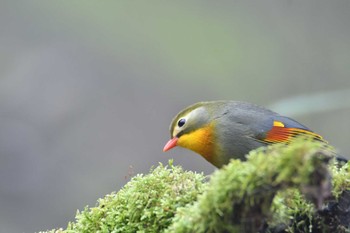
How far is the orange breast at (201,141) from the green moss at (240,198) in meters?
1.21

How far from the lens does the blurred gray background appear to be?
38.1 ft

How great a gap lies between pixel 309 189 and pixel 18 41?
36.7 feet

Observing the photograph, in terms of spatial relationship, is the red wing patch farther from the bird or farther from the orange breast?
the orange breast

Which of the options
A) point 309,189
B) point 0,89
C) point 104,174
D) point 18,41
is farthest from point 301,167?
point 18,41

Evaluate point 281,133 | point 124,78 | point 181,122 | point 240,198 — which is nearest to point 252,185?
point 240,198

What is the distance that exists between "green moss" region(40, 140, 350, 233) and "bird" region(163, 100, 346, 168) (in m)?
1.22

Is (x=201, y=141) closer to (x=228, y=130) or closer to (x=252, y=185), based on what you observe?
(x=228, y=130)

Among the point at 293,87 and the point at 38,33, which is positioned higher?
the point at 38,33

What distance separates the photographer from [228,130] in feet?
16.9

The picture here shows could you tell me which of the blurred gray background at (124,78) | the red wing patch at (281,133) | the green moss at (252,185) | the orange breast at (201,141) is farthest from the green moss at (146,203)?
the blurred gray background at (124,78)

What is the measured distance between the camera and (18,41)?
13.1m

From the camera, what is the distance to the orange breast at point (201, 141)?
5098 mm

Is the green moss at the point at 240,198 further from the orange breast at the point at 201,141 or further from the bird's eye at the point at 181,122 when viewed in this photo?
the bird's eye at the point at 181,122

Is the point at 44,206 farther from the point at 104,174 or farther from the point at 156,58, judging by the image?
the point at 156,58
